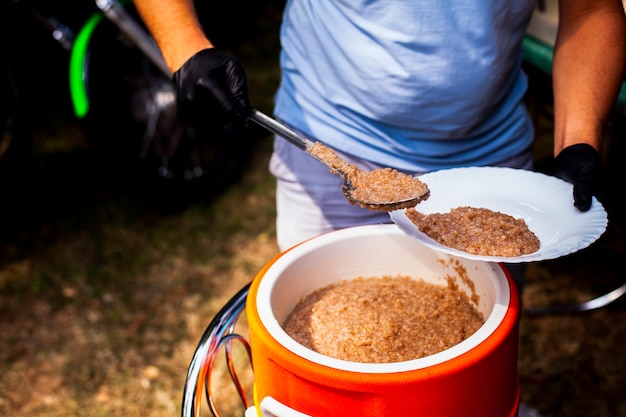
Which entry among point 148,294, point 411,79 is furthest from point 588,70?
point 148,294

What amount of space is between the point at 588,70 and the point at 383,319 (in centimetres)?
72

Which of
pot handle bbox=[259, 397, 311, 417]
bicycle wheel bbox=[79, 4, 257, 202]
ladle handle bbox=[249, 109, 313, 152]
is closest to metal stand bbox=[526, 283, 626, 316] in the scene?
bicycle wheel bbox=[79, 4, 257, 202]

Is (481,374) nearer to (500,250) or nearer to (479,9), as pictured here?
(500,250)

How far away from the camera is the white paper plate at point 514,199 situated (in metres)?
1.10

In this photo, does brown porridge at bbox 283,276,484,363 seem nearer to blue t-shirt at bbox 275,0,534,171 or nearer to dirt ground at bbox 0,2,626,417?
blue t-shirt at bbox 275,0,534,171

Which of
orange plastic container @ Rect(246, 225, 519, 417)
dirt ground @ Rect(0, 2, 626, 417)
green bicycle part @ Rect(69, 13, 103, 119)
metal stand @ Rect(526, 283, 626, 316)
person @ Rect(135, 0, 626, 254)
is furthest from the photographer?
green bicycle part @ Rect(69, 13, 103, 119)

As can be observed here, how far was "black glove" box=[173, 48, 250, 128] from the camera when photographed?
1.25m

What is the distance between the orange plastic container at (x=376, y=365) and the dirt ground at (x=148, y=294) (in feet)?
4.79

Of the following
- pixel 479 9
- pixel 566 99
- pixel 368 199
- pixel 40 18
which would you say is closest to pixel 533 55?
pixel 566 99

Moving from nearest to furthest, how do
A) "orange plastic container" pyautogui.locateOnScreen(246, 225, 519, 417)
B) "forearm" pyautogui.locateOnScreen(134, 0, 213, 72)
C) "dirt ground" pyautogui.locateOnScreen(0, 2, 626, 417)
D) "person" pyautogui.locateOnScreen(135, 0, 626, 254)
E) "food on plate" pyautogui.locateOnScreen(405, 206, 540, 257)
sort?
"orange plastic container" pyautogui.locateOnScreen(246, 225, 519, 417)
"food on plate" pyautogui.locateOnScreen(405, 206, 540, 257)
"person" pyautogui.locateOnScreen(135, 0, 626, 254)
"forearm" pyautogui.locateOnScreen(134, 0, 213, 72)
"dirt ground" pyautogui.locateOnScreen(0, 2, 626, 417)

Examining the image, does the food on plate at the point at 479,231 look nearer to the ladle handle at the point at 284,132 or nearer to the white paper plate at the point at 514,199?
the white paper plate at the point at 514,199

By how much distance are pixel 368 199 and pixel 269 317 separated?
0.28 meters

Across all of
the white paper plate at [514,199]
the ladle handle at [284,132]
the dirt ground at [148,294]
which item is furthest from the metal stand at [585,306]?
the ladle handle at [284,132]

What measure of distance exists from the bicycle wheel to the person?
2284 mm
